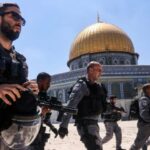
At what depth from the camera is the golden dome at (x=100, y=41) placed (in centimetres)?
4660

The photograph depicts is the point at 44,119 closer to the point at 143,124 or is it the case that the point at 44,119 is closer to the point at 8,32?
the point at 143,124

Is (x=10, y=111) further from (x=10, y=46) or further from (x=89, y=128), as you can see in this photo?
(x=89, y=128)

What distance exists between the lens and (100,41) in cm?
4744

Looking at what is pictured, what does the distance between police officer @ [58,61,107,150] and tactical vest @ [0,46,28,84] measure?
207 cm

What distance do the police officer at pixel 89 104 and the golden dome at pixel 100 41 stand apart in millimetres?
41111

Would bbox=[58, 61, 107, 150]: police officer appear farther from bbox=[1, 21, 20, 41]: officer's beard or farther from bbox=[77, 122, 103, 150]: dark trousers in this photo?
bbox=[1, 21, 20, 41]: officer's beard

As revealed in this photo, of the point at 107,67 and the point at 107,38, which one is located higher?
the point at 107,38

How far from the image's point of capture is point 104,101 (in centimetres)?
489

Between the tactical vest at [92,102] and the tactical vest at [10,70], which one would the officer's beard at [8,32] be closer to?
the tactical vest at [10,70]

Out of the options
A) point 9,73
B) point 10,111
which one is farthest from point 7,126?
point 9,73

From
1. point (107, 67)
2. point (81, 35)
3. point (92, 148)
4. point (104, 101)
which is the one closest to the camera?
point (92, 148)

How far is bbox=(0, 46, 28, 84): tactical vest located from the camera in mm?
2416

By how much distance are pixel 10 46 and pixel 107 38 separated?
45.8 meters

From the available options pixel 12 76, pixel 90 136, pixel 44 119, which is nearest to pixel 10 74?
pixel 12 76
